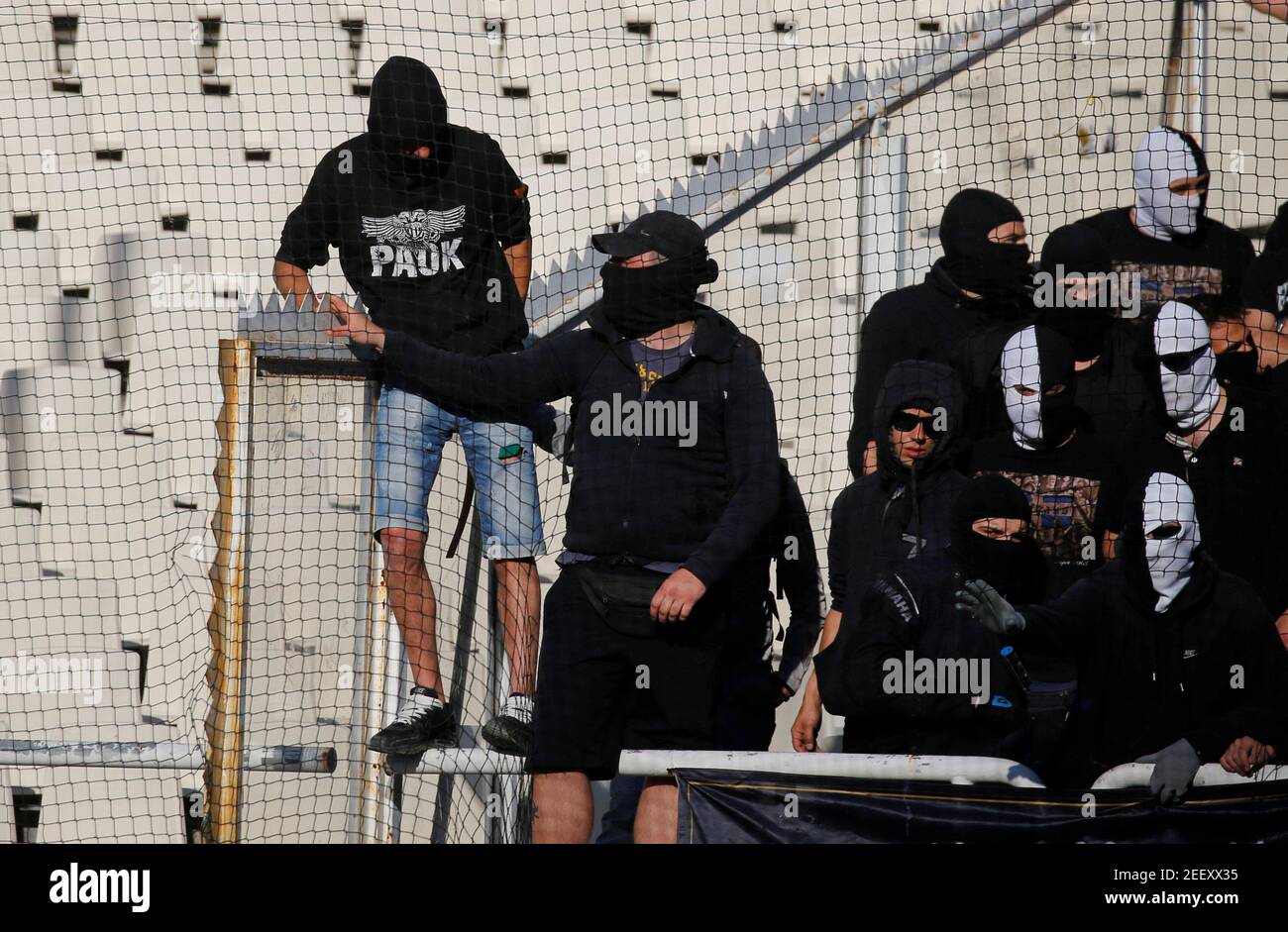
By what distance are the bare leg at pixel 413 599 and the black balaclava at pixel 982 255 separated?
1.74m

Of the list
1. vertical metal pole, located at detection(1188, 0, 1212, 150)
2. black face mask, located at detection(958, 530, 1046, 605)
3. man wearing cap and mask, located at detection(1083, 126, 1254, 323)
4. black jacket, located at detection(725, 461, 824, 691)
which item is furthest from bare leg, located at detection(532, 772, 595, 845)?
vertical metal pole, located at detection(1188, 0, 1212, 150)

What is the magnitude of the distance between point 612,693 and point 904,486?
3.11ft

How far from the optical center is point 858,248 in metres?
5.45

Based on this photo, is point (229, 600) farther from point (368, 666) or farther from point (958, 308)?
point (958, 308)

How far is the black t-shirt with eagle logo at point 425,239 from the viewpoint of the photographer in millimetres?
4844

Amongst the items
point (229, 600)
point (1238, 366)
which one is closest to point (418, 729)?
point (229, 600)

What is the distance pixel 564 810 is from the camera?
431 centimetres

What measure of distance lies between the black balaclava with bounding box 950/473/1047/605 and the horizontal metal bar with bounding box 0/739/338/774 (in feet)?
6.12

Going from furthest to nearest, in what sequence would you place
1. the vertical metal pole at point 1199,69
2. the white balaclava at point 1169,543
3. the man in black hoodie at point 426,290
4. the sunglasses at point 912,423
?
the vertical metal pole at point 1199,69
the man in black hoodie at point 426,290
the sunglasses at point 912,423
the white balaclava at point 1169,543

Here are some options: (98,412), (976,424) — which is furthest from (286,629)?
(976,424)

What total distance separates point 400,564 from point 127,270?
8.39ft

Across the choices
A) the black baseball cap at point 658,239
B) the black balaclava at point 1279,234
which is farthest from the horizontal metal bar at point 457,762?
the black balaclava at point 1279,234

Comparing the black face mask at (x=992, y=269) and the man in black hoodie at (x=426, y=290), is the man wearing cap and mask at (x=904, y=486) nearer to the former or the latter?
the black face mask at (x=992, y=269)

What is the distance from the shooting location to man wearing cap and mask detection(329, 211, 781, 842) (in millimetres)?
4316
